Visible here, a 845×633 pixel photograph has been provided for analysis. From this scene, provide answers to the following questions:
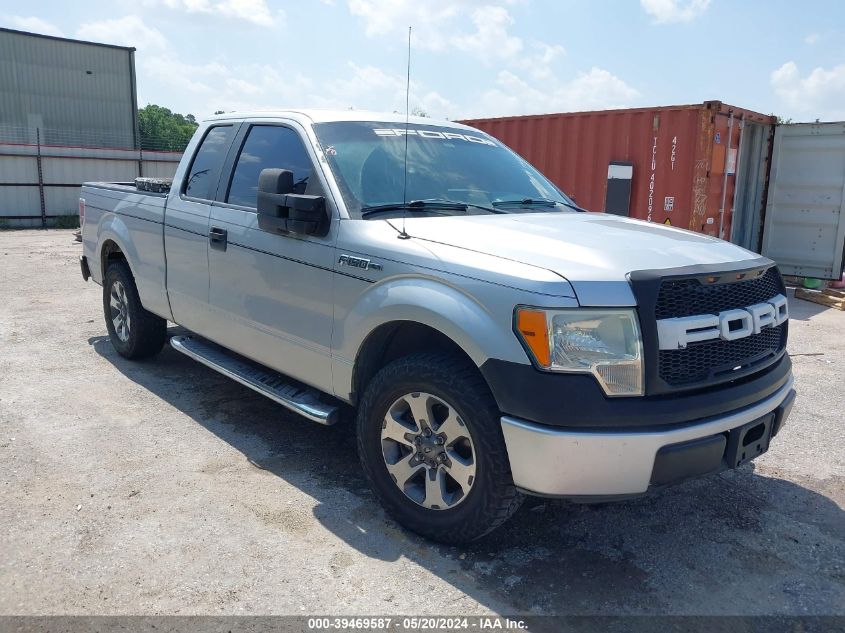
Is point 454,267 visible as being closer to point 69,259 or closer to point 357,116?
point 357,116

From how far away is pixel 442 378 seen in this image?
302cm

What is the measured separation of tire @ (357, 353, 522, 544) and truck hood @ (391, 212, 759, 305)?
0.54m

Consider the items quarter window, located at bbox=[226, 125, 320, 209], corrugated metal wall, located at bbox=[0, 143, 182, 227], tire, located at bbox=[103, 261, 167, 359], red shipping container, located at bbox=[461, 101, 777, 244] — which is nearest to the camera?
quarter window, located at bbox=[226, 125, 320, 209]

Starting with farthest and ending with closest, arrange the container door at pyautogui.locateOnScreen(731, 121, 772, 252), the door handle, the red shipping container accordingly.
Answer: the container door at pyautogui.locateOnScreen(731, 121, 772, 252)
the red shipping container
the door handle

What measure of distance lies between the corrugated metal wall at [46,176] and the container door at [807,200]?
19336 millimetres

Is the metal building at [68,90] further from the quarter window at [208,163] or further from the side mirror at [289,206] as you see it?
the side mirror at [289,206]

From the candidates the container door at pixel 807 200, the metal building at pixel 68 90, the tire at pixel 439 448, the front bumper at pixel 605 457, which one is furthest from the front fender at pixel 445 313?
the metal building at pixel 68 90

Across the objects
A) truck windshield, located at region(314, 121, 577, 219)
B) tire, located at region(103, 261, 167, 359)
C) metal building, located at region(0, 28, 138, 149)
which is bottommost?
tire, located at region(103, 261, 167, 359)

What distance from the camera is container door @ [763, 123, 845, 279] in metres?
10.7

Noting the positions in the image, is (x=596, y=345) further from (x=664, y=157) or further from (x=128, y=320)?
(x=664, y=157)

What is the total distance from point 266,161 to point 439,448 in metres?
2.15

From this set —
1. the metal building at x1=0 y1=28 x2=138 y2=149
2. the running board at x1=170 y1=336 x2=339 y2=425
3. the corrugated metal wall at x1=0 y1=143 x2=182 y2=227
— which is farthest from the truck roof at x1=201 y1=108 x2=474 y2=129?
the metal building at x1=0 y1=28 x2=138 y2=149

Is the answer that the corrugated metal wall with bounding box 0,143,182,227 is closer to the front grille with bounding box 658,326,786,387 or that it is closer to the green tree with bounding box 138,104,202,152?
the front grille with bounding box 658,326,786,387

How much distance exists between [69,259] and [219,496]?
11.1 meters
